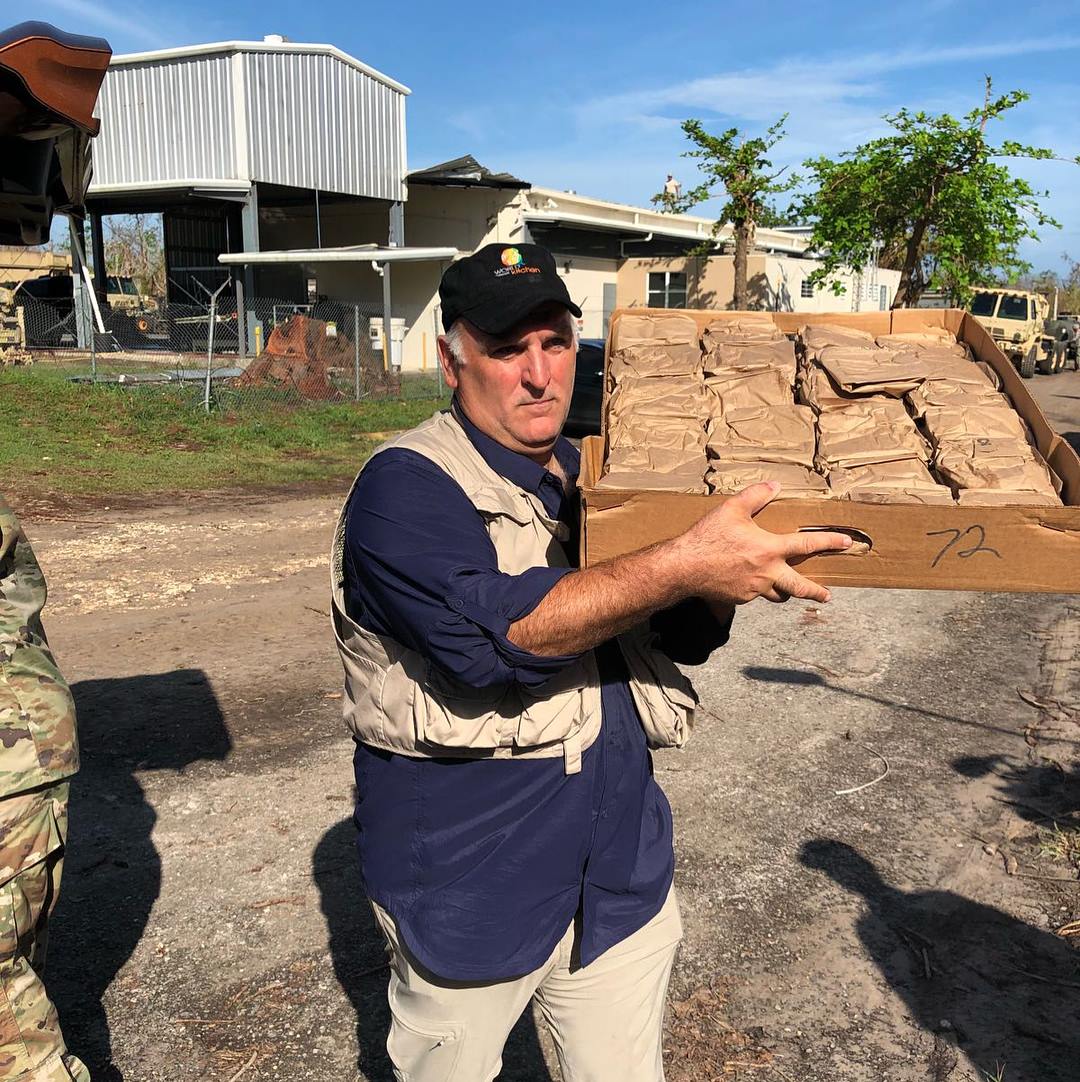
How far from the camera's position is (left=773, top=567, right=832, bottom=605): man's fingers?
5.28 feet

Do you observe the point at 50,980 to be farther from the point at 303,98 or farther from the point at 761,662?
the point at 303,98

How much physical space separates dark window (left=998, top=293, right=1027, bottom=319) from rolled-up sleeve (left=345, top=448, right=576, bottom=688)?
28918 millimetres

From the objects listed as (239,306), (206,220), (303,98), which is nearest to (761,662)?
(239,306)

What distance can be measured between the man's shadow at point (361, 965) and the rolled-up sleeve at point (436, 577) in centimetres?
123

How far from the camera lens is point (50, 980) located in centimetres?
312

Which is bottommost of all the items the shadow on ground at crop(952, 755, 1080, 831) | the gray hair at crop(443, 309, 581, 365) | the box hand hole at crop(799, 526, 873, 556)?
the shadow on ground at crop(952, 755, 1080, 831)

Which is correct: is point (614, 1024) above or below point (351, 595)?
below

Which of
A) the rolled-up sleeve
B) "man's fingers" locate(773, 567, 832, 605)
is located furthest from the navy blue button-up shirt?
"man's fingers" locate(773, 567, 832, 605)

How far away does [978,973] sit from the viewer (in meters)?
3.19

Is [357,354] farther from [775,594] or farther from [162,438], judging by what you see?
[775,594]

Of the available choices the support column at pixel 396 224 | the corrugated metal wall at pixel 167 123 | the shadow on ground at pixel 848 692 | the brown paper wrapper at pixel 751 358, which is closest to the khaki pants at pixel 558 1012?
the brown paper wrapper at pixel 751 358

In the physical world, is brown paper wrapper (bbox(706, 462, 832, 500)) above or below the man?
above

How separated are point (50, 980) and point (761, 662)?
13.6 ft

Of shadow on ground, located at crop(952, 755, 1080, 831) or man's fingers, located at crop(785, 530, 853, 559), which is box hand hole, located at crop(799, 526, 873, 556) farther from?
shadow on ground, located at crop(952, 755, 1080, 831)
